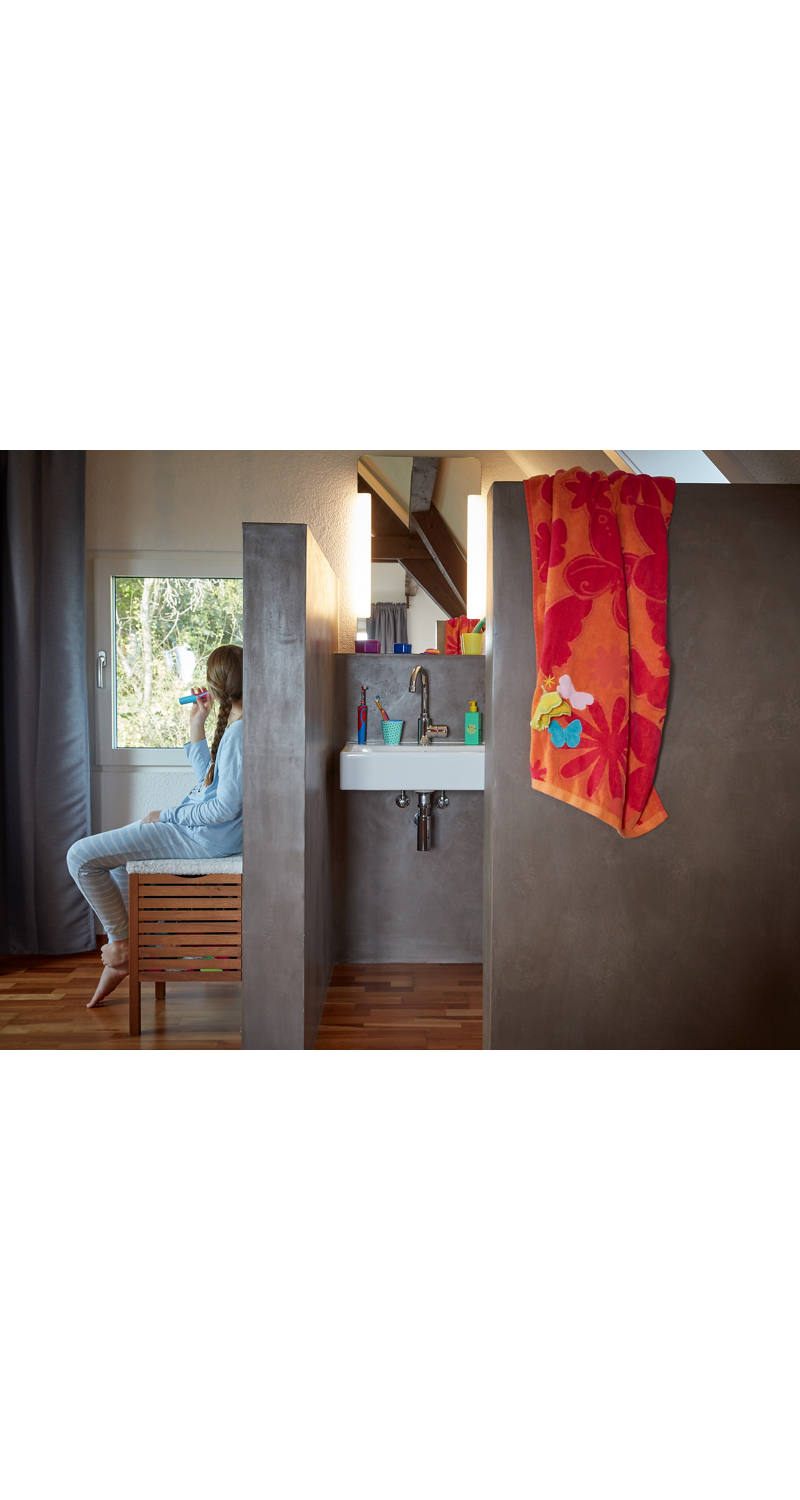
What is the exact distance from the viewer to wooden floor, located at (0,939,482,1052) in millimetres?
2881

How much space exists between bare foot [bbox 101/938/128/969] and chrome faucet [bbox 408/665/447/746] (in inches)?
A: 52.4

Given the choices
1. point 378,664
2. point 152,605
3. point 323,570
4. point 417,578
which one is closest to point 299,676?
point 323,570

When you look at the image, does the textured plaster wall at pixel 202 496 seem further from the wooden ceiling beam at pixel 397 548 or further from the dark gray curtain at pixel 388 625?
the dark gray curtain at pixel 388 625

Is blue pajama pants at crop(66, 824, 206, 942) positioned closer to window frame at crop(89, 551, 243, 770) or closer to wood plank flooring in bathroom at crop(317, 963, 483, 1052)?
wood plank flooring in bathroom at crop(317, 963, 483, 1052)

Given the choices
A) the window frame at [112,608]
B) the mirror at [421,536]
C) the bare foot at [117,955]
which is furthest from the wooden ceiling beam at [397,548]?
the bare foot at [117,955]

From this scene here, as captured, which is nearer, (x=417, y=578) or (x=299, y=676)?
(x=299, y=676)

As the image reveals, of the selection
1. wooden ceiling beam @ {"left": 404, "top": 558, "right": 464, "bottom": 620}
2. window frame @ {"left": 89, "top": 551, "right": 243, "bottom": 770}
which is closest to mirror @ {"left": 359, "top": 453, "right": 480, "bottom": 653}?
wooden ceiling beam @ {"left": 404, "top": 558, "right": 464, "bottom": 620}

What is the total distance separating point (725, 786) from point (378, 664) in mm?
1612

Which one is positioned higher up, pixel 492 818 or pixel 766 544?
pixel 766 544

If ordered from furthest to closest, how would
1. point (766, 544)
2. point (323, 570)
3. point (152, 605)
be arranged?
point (152, 605) < point (323, 570) < point (766, 544)

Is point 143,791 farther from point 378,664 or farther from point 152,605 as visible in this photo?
point 378,664

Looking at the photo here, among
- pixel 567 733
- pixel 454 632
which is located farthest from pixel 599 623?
pixel 454 632

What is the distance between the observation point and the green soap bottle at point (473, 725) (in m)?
3.73
